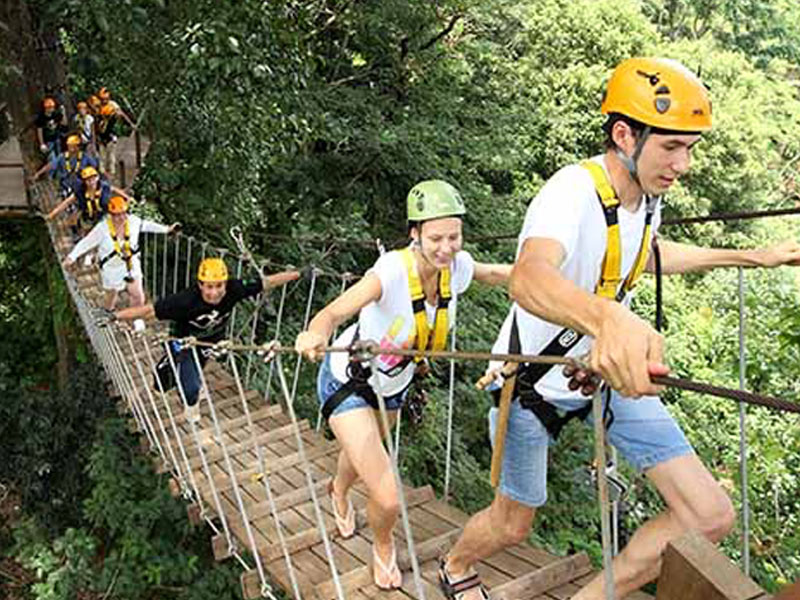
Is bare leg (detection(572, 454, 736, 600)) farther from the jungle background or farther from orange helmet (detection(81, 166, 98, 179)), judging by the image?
orange helmet (detection(81, 166, 98, 179))

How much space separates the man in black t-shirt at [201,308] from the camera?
2.74 meters

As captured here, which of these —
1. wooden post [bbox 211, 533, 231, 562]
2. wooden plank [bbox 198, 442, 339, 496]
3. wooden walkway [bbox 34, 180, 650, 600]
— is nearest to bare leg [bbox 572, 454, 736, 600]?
wooden walkway [bbox 34, 180, 650, 600]

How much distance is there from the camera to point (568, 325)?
88 centimetres

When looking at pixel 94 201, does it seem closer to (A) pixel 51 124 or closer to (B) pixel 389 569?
(A) pixel 51 124

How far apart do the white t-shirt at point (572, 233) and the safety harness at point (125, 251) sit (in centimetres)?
274

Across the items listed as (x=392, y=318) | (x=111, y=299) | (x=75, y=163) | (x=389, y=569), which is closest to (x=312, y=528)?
(x=389, y=569)

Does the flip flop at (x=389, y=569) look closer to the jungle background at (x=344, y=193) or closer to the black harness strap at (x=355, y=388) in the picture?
A: the black harness strap at (x=355, y=388)

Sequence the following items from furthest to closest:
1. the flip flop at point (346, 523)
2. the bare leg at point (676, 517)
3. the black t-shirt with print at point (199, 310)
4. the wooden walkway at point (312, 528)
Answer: the black t-shirt with print at point (199, 310)
the flip flop at point (346, 523)
the wooden walkway at point (312, 528)
the bare leg at point (676, 517)

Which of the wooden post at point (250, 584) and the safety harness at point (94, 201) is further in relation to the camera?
the safety harness at point (94, 201)

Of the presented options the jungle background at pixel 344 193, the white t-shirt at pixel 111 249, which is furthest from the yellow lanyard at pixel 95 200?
the white t-shirt at pixel 111 249

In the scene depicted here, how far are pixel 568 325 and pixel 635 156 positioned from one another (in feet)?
1.32

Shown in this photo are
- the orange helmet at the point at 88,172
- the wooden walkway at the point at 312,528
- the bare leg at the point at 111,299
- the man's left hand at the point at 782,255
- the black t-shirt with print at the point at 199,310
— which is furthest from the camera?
the orange helmet at the point at 88,172

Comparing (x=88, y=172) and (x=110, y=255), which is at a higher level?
(x=88, y=172)

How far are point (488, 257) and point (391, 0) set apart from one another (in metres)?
2.14
